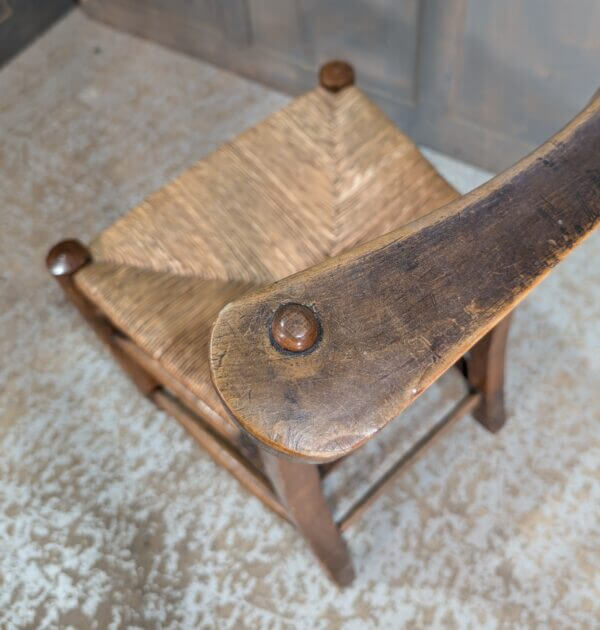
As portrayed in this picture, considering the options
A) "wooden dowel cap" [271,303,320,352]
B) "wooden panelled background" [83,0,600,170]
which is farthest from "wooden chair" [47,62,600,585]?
"wooden panelled background" [83,0,600,170]

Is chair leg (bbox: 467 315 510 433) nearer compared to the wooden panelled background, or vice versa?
chair leg (bbox: 467 315 510 433)

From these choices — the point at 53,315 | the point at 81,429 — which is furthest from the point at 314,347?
the point at 53,315

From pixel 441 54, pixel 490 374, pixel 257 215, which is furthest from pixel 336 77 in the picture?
pixel 490 374

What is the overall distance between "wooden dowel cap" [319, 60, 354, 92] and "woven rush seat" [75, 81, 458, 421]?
0.05ft

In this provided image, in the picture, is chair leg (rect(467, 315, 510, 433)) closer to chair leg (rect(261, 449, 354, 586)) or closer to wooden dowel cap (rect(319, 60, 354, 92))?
chair leg (rect(261, 449, 354, 586))

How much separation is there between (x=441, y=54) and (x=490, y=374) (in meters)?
0.55

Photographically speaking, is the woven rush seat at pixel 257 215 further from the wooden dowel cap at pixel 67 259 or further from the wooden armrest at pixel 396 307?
the wooden armrest at pixel 396 307

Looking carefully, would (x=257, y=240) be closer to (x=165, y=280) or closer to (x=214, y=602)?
(x=165, y=280)

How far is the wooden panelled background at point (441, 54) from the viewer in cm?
103

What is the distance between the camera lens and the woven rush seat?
0.81 metres

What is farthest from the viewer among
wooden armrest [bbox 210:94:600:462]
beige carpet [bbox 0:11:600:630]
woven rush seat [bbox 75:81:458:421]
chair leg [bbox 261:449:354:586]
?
beige carpet [bbox 0:11:600:630]

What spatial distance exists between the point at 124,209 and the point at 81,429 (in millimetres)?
472

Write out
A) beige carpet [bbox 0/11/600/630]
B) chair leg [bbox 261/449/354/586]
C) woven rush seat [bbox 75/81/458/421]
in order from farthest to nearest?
beige carpet [bbox 0/11/600/630] → woven rush seat [bbox 75/81/458/421] → chair leg [bbox 261/449/354/586]

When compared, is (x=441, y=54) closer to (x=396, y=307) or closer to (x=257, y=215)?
(x=257, y=215)
